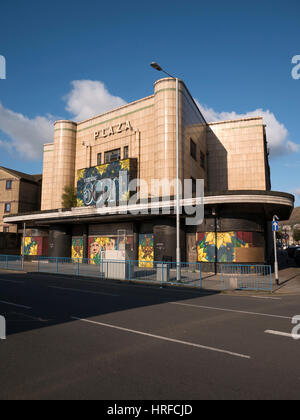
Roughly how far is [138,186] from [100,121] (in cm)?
1266

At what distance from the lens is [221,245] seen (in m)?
23.2

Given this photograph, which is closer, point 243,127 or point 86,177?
point 86,177

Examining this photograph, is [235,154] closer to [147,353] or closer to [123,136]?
[123,136]

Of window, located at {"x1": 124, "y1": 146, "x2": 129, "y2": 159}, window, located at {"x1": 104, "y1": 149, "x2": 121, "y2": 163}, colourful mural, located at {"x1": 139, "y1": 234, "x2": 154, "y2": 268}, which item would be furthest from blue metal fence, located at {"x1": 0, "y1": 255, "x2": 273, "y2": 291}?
window, located at {"x1": 104, "y1": 149, "x2": 121, "y2": 163}

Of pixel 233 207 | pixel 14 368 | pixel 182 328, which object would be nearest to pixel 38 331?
pixel 14 368

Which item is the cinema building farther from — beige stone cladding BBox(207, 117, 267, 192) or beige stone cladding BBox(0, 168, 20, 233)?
beige stone cladding BBox(0, 168, 20, 233)

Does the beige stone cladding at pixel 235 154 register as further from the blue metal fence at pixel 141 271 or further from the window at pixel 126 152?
the blue metal fence at pixel 141 271

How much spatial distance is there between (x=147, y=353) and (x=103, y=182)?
3205cm

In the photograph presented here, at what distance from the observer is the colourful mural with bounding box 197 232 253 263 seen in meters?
22.8

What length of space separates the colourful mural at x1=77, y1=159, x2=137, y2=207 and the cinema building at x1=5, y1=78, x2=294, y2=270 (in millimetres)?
135

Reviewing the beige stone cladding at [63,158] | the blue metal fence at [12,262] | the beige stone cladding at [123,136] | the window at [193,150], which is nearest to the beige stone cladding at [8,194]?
the beige stone cladding at [63,158]

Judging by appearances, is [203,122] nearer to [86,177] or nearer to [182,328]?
[86,177]

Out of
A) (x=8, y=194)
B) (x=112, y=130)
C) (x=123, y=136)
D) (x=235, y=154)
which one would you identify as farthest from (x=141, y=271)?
(x=8, y=194)

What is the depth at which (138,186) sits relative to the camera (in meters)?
35.2
